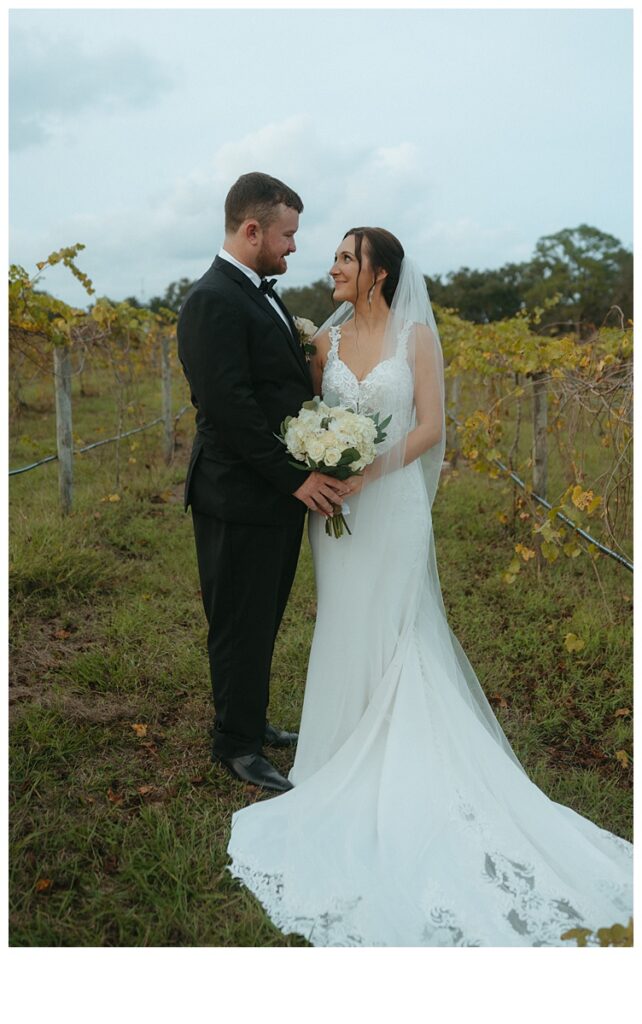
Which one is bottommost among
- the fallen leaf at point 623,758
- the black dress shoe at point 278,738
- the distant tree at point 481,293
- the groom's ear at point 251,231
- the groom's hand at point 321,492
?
Result: the fallen leaf at point 623,758

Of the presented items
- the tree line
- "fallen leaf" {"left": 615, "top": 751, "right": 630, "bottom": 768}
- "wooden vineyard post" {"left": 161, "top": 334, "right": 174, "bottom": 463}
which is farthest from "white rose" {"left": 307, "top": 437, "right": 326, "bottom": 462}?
the tree line

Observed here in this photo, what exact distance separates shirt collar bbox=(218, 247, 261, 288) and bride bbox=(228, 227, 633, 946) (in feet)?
1.00

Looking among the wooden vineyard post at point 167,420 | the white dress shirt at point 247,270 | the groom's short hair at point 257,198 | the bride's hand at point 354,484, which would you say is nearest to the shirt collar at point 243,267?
the white dress shirt at point 247,270

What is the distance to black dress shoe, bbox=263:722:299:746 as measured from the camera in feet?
11.1

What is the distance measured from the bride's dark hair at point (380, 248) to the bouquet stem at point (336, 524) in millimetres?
894

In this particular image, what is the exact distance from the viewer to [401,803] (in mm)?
2549

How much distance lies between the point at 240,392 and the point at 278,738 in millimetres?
1527

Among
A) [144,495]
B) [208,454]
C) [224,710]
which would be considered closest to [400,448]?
[208,454]

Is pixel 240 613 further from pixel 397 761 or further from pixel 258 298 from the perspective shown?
pixel 258 298

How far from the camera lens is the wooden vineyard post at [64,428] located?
629 centimetres

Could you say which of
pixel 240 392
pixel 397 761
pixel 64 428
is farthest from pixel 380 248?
pixel 64 428

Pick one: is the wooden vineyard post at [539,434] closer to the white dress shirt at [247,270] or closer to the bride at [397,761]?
the bride at [397,761]

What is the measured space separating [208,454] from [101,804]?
4.46ft

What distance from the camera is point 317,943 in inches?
86.4
